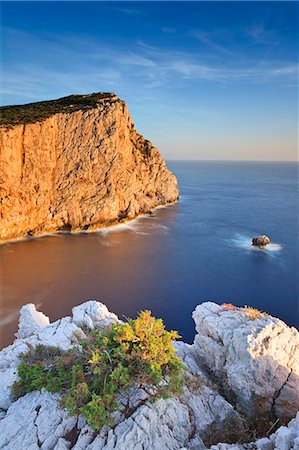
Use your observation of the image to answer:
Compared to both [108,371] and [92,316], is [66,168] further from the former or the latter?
[108,371]

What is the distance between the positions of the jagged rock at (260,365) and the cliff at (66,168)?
3340 centimetres

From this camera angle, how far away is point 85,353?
9.00 metres

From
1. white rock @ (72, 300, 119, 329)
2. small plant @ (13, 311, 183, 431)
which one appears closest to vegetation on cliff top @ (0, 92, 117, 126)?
white rock @ (72, 300, 119, 329)

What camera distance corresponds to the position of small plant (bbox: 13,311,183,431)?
769cm

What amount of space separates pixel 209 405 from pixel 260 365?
1.88 metres

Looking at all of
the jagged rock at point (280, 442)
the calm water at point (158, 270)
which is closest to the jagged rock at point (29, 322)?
the calm water at point (158, 270)

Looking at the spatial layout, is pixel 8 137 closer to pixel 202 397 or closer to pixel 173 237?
pixel 173 237

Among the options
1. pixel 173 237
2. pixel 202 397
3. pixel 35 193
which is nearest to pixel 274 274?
pixel 173 237

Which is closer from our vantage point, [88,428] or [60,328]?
[88,428]

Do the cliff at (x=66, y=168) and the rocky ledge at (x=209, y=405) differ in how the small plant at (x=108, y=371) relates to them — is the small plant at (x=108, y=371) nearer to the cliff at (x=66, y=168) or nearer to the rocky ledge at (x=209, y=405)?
the rocky ledge at (x=209, y=405)

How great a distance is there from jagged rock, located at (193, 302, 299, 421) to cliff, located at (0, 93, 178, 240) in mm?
33396

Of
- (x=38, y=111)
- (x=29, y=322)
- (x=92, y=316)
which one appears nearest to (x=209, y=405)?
Answer: (x=92, y=316)

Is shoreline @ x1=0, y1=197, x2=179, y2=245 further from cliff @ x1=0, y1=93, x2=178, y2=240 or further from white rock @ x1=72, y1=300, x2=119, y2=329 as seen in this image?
white rock @ x1=72, y1=300, x2=119, y2=329

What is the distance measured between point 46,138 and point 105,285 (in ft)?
78.8
